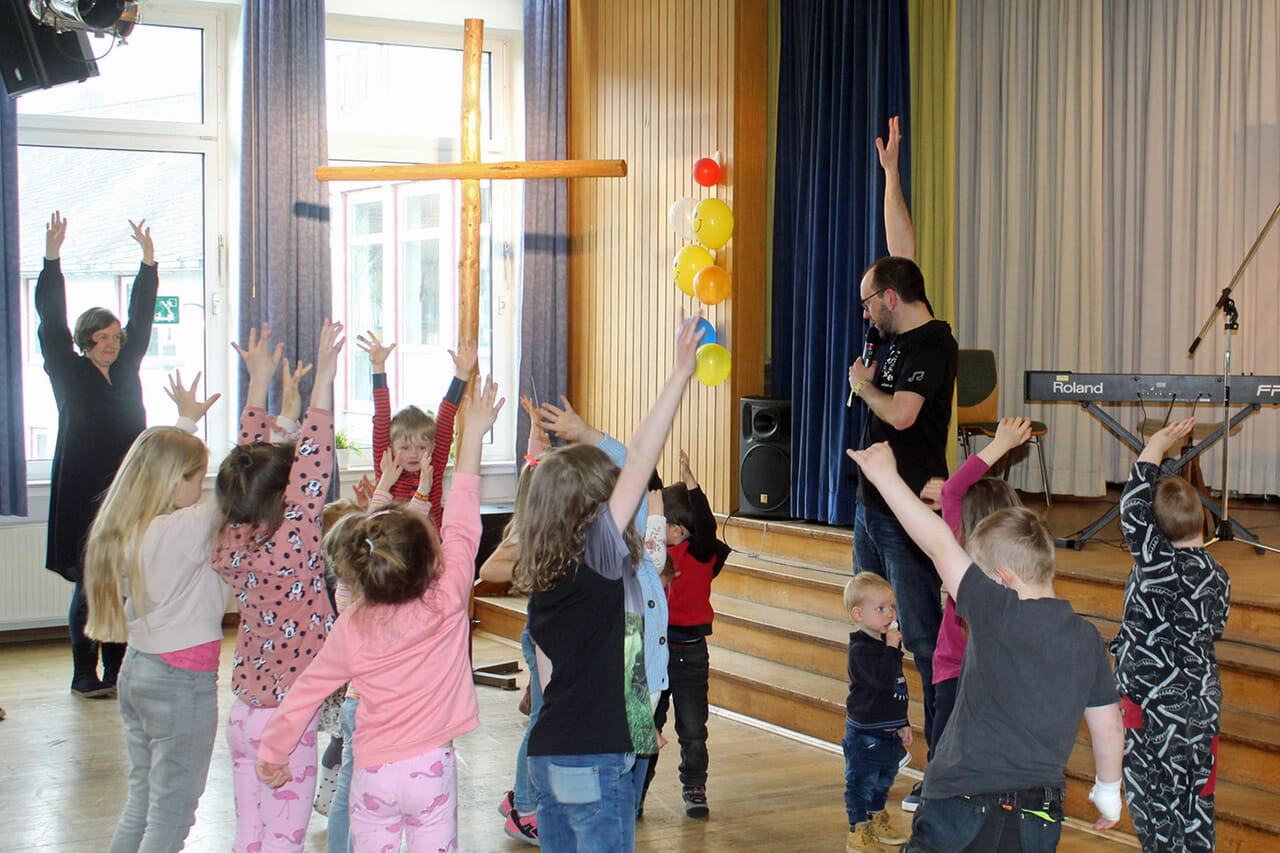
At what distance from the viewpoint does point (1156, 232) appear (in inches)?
265

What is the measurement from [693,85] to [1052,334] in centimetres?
252

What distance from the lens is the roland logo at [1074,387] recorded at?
203 inches

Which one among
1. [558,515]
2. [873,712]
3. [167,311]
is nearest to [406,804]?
[558,515]

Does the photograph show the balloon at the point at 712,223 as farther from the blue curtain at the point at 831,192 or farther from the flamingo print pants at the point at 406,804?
the flamingo print pants at the point at 406,804

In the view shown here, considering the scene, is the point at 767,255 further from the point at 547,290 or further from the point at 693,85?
the point at 547,290

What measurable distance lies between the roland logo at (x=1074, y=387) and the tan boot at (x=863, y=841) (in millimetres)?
2426

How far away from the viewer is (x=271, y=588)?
2.62m

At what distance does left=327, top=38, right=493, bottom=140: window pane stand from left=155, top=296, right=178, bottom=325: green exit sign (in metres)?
1.34

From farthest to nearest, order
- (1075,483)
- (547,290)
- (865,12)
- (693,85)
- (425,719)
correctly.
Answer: (547,290)
(1075,483)
(693,85)
(865,12)
(425,719)

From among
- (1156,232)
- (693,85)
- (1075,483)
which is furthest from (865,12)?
(1075,483)

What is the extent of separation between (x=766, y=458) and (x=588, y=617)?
3.82m

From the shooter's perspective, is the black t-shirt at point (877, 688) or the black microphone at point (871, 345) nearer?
the black t-shirt at point (877, 688)

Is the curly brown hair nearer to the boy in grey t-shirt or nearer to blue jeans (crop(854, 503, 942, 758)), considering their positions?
the boy in grey t-shirt

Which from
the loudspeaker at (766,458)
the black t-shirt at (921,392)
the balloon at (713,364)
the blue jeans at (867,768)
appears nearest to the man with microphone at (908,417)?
the black t-shirt at (921,392)
